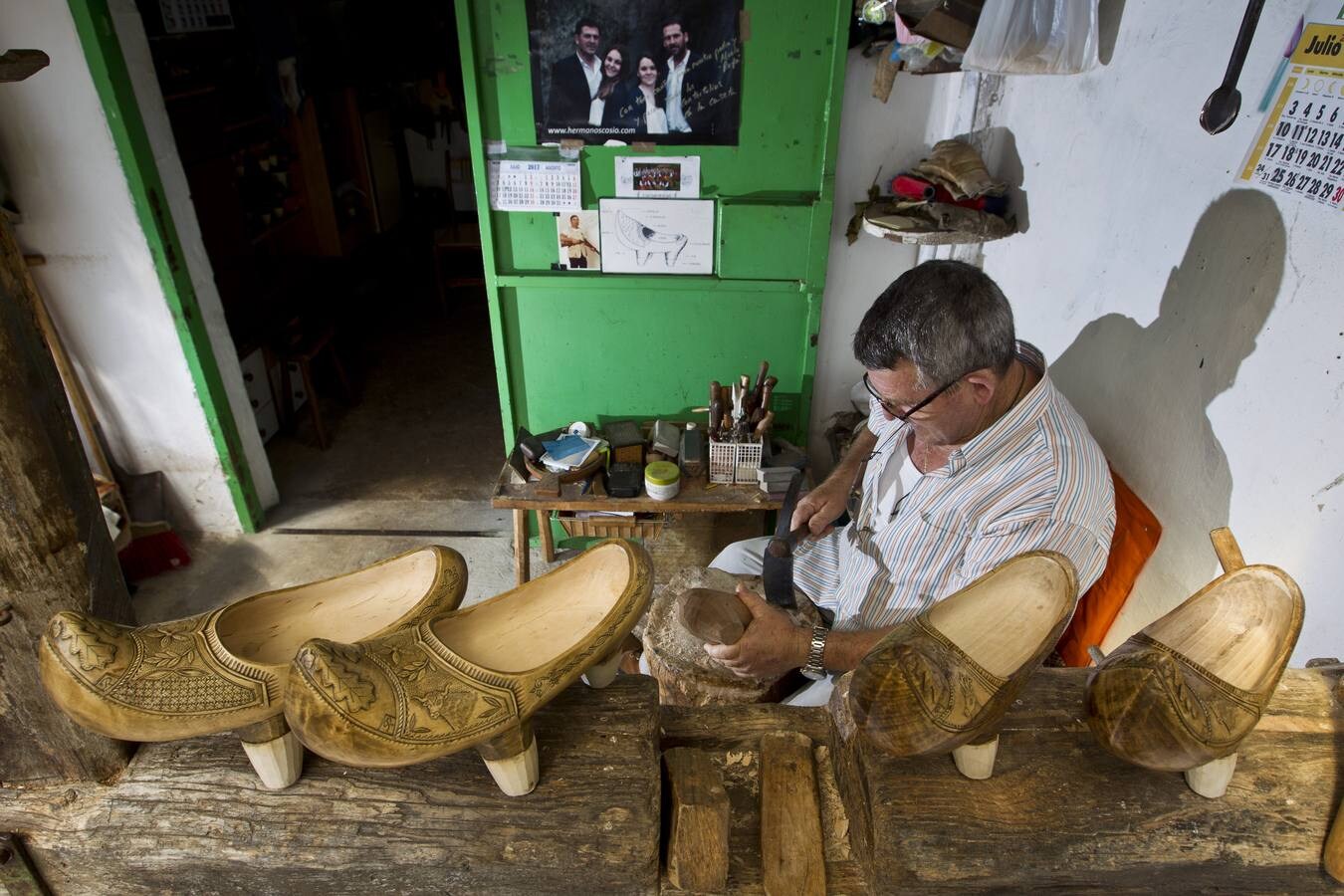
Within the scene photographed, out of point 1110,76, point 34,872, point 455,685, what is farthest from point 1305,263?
point 34,872

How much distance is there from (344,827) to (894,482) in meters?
1.59

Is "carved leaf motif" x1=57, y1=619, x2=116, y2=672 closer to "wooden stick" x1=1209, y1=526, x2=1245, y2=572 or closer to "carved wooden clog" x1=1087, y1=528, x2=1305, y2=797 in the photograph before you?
"carved wooden clog" x1=1087, y1=528, x2=1305, y2=797

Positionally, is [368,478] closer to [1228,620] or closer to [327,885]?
[327,885]

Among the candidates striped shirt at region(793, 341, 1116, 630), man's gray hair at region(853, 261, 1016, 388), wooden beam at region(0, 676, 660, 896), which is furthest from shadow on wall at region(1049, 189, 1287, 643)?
wooden beam at region(0, 676, 660, 896)

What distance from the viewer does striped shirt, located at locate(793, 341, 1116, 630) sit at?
5.38 feet

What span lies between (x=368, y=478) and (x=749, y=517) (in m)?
2.28

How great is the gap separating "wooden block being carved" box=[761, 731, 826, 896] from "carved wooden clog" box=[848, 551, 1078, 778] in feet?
0.68

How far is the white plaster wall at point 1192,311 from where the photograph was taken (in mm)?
1274

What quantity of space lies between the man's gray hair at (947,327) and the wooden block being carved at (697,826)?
101 centimetres

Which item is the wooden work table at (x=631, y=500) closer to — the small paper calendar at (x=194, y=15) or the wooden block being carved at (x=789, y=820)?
the wooden block being carved at (x=789, y=820)

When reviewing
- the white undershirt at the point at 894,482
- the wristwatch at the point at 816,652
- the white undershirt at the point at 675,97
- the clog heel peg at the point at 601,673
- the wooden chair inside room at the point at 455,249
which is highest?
the white undershirt at the point at 675,97

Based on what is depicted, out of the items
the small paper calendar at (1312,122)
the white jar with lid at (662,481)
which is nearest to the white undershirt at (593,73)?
the white jar with lid at (662,481)

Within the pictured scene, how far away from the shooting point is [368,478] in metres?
4.43

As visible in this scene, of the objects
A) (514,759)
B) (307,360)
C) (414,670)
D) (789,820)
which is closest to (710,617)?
(789,820)
